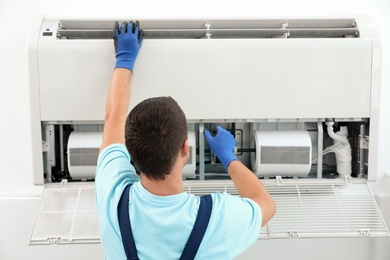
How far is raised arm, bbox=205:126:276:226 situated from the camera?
3.56 feet

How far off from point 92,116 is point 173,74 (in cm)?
34

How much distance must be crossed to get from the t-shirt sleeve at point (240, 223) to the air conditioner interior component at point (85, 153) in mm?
505

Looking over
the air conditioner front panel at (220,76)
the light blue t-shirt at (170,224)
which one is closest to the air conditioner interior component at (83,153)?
the air conditioner front panel at (220,76)

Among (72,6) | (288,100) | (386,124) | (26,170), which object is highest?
(72,6)

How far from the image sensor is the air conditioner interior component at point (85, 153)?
1475 mm

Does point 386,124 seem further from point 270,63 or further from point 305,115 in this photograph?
point 270,63

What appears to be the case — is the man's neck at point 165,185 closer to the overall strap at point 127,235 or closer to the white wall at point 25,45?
the overall strap at point 127,235

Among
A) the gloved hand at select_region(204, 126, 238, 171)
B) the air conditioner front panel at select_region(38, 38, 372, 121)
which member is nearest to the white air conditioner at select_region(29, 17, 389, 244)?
the air conditioner front panel at select_region(38, 38, 372, 121)

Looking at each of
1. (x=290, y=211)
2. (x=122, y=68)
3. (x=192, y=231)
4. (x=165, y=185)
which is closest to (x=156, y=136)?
(x=165, y=185)

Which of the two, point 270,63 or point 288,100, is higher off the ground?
point 270,63

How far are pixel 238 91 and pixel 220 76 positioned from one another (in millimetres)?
88

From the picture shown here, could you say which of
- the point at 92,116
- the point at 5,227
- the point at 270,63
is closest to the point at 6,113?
the point at 5,227

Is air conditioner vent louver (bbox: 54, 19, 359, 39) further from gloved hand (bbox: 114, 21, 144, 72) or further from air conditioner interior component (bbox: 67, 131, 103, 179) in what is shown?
air conditioner interior component (bbox: 67, 131, 103, 179)

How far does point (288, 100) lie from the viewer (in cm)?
145
